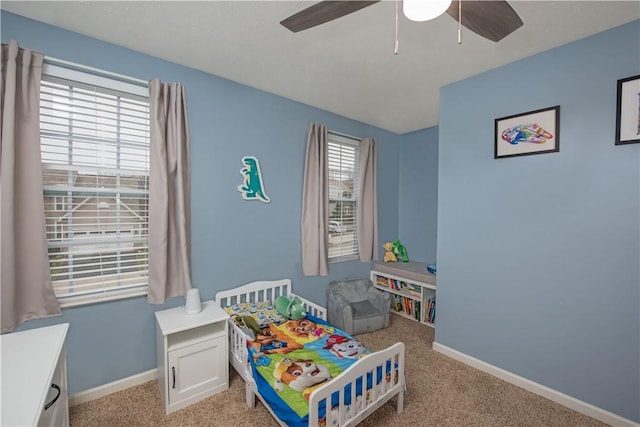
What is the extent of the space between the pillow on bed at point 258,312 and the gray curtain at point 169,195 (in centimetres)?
46

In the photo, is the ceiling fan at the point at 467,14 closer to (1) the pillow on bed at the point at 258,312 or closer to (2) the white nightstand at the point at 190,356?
(2) the white nightstand at the point at 190,356

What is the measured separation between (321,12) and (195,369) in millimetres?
2316

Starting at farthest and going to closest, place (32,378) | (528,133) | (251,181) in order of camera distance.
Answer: (251,181)
(528,133)
(32,378)

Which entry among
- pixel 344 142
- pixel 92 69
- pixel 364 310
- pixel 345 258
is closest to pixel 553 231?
pixel 364 310

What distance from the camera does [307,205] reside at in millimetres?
2963

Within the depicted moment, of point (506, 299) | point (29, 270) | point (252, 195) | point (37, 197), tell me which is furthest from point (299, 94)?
point (506, 299)

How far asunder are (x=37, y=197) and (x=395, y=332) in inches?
130

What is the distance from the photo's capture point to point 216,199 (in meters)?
2.40

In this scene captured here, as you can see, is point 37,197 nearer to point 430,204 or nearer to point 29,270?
point 29,270

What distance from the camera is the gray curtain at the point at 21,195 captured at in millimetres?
1543

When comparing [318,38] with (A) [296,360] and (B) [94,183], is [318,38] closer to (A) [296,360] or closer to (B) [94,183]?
(B) [94,183]

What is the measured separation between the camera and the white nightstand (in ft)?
5.85

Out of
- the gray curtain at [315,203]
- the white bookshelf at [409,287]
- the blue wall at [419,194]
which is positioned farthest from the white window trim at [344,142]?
Answer: the blue wall at [419,194]

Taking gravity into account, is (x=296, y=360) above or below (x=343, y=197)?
below
